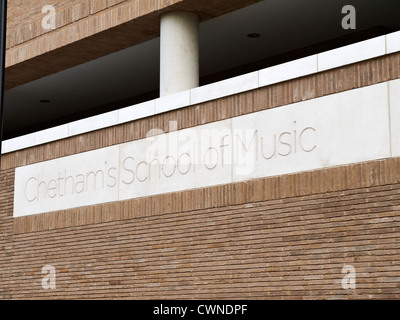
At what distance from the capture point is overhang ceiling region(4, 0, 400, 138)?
1420 centimetres

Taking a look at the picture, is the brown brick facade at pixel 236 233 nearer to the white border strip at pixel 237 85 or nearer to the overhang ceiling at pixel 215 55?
the white border strip at pixel 237 85

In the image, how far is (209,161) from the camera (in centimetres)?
1208

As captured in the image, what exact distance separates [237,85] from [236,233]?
199cm

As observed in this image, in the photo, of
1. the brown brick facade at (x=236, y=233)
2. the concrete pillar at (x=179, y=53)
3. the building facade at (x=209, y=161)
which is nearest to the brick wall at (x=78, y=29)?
the building facade at (x=209, y=161)

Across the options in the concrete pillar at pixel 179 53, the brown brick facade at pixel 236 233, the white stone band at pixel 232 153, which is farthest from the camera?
the concrete pillar at pixel 179 53

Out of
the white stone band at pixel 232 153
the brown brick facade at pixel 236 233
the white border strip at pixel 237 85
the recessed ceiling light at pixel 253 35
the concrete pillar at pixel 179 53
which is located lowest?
the brown brick facade at pixel 236 233


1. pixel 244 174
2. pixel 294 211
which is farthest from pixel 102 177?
pixel 294 211

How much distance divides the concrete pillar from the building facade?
0.07 feet

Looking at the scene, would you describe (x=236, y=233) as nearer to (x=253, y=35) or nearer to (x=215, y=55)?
(x=253, y=35)

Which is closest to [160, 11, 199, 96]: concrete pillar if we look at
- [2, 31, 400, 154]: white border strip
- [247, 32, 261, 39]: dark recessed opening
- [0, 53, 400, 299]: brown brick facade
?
[2, 31, 400, 154]: white border strip

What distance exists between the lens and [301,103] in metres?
11.0

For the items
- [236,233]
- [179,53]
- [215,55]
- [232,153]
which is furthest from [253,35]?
[236,233]

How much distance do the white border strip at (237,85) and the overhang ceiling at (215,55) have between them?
84.9 inches

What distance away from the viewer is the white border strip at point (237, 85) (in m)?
10.4
